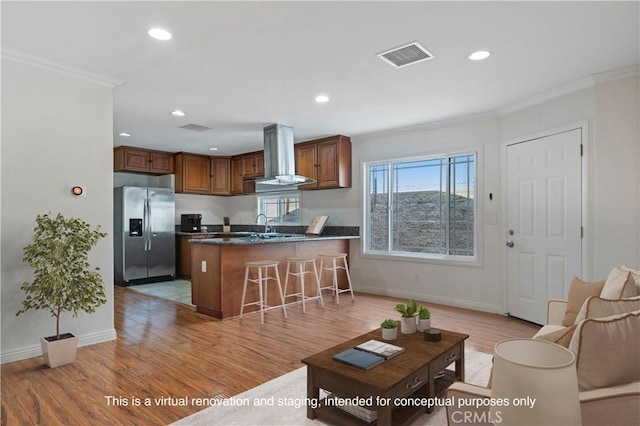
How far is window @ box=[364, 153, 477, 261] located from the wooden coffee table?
9.37 ft

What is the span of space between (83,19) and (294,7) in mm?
1408

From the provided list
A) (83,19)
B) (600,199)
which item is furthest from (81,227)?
(600,199)

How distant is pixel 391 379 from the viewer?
5.92ft

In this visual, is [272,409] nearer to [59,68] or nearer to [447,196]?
[59,68]

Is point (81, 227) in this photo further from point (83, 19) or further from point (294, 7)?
point (294, 7)

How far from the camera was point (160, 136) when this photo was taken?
580 cm

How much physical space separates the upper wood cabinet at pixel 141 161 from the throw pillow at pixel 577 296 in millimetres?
6729

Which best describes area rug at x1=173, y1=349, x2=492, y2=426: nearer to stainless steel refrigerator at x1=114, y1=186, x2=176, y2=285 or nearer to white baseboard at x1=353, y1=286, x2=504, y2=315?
white baseboard at x1=353, y1=286, x2=504, y2=315

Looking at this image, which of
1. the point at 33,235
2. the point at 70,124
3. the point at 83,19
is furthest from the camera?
the point at 70,124

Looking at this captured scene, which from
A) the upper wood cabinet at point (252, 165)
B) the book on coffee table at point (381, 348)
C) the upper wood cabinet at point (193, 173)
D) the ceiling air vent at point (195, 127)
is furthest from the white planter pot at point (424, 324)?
the upper wood cabinet at point (193, 173)

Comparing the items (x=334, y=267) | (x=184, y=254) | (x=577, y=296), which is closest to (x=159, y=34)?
(x=577, y=296)

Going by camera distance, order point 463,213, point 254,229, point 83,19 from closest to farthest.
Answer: point 83,19, point 463,213, point 254,229

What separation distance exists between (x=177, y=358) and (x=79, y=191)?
5.63 feet

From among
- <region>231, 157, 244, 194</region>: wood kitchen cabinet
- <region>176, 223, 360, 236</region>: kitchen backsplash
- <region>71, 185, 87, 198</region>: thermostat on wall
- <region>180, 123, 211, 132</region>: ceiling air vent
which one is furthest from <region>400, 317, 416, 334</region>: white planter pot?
<region>231, 157, 244, 194</region>: wood kitchen cabinet
